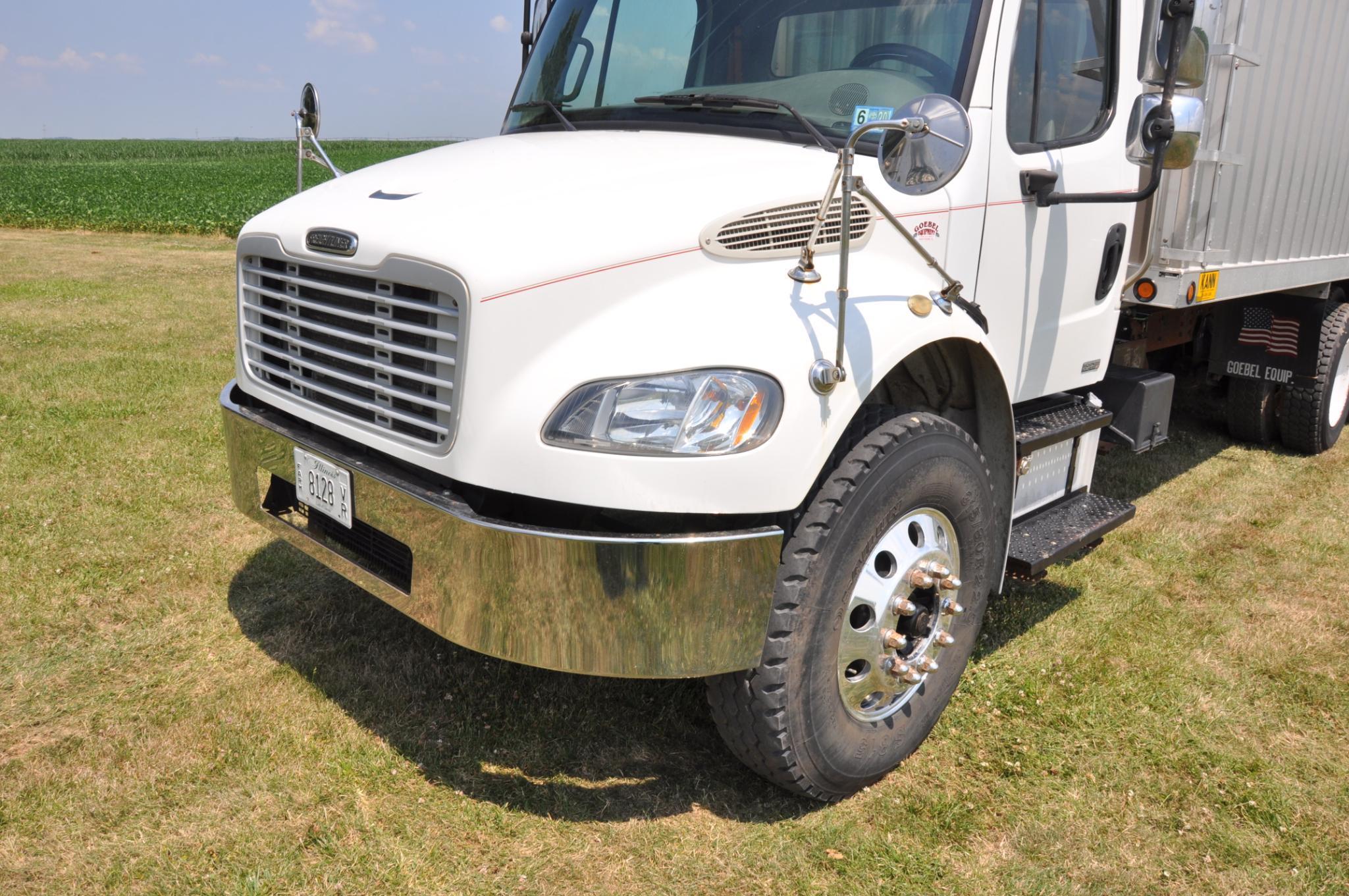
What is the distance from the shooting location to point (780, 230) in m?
2.77

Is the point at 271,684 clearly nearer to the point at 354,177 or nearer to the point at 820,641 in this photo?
the point at 354,177

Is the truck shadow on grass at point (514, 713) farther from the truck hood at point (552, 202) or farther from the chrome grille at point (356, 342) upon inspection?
the truck hood at point (552, 202)

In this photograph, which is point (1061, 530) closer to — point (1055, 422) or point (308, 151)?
point (1055, 422)

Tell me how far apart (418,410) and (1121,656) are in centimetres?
288

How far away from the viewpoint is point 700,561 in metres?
2.48

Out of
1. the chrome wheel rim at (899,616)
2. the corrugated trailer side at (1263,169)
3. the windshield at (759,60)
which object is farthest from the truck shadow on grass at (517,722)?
the corrugated trailer side at (1263,169)

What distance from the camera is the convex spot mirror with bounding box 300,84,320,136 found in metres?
3.88

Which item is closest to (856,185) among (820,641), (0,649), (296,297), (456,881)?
(820,641)

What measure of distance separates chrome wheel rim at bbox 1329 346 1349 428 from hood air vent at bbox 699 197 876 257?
5101 millimetres

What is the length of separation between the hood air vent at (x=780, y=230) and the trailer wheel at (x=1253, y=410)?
4.83m

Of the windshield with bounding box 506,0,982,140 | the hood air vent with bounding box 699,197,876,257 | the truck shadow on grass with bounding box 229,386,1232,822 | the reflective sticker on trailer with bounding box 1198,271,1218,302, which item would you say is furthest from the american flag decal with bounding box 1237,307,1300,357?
the hood air vent with bounding box 699,197,876,257

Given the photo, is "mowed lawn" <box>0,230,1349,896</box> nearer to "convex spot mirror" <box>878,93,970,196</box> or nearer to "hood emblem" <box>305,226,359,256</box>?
"hood emblem" <box>305,226,359,256</box>

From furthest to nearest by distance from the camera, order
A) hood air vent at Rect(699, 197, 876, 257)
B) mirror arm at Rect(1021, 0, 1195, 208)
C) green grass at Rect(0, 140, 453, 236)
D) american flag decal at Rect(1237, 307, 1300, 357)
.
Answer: green grass at Rect(0, 140, 453, 236) → american flag decal at Rect(1237, 307, 1300, 357) → mirror arm at Rect(1021, 0, 1195, 208) → hood air vent at Rect(699, 197, 876, 257)

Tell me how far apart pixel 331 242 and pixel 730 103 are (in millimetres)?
1330
